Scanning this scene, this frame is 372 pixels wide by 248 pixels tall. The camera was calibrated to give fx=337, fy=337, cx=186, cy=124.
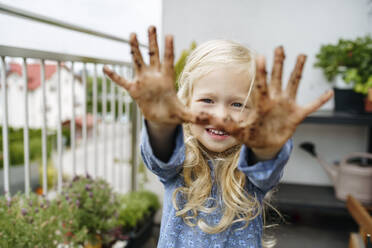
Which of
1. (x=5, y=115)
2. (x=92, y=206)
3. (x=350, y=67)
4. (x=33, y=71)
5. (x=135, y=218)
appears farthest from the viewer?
(x=33, y=71)

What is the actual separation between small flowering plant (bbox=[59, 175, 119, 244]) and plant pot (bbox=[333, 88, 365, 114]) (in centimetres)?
174

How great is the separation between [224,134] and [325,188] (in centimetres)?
230

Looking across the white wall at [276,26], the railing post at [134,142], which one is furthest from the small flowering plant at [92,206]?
the white wall at [276,26]

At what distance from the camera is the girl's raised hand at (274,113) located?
0.48 metres

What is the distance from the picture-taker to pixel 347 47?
2404 mm

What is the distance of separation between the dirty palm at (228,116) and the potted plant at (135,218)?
4.86ft

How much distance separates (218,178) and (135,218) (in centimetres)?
148

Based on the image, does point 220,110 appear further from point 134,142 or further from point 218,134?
point 134,142

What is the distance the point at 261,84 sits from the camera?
18.4 inches

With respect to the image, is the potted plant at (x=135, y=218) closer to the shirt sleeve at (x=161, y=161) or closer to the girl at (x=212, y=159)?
the girl at (x=212, y=159)

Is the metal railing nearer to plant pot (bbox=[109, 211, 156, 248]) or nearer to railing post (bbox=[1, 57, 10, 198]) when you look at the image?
railing post (bbox=[1, 57, 10, 198])

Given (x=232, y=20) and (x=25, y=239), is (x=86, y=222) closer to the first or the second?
(x=25, y=239)

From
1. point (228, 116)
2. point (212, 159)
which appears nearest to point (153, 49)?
point (228, 116)

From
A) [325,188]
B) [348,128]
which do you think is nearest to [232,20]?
[348,128]
